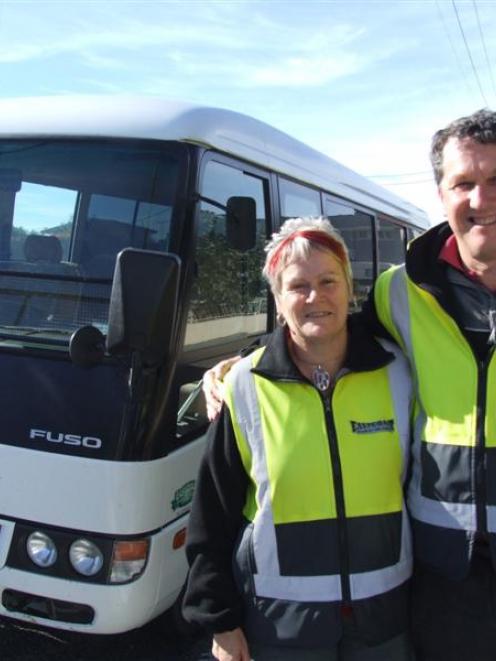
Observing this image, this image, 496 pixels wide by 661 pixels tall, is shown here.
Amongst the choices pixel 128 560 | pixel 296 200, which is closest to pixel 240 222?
pixel 296 200

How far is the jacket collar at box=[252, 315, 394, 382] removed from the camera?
69.1 inches

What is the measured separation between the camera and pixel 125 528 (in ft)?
7.83

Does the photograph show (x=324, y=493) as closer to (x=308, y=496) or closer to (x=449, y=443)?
(x=308, y=496)

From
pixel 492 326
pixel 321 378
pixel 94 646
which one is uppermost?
pixel 492 326

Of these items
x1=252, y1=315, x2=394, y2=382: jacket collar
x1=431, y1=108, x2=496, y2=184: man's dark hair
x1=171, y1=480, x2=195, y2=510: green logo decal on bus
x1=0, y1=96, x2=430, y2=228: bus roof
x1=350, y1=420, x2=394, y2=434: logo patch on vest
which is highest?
x1=0, y1=96, x2=430, y2=228: bus roof

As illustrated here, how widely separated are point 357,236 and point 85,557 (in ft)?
12.1

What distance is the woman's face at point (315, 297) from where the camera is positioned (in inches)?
70.0

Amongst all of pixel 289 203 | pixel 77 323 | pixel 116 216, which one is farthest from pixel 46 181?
pixel 289 203

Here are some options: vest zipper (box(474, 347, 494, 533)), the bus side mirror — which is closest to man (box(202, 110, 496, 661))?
vest zipper (box(474, 347, 494, 533))

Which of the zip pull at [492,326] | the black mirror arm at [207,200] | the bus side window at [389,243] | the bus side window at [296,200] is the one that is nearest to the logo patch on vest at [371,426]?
the zip pull at [492,326]

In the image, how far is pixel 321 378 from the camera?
69.7 inches

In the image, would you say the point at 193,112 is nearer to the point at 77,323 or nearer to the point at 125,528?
the point at 77,323

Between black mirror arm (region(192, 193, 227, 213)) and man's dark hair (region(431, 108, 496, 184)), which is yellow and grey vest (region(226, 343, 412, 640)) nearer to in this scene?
man's dark hair (region(431, 108, 496, 184))

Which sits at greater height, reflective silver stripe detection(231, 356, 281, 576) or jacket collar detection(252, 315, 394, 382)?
jacket collar detection(252, 315, 394, 382)
